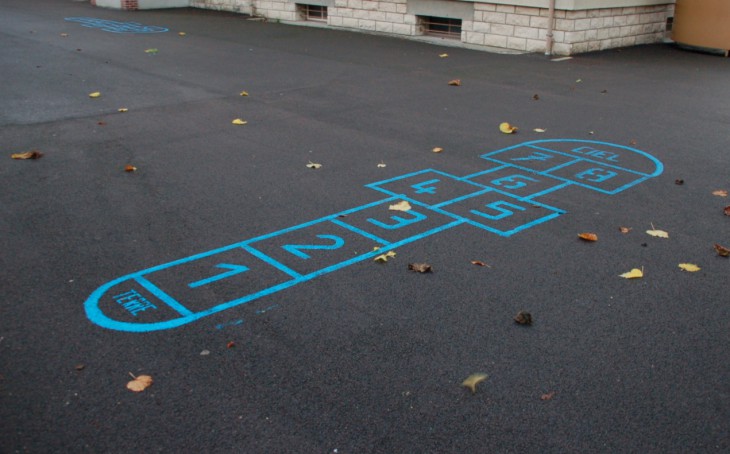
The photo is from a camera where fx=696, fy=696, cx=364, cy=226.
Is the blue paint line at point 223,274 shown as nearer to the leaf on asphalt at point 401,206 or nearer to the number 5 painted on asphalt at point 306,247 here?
the number 5 painted on asphalt at point 306,247

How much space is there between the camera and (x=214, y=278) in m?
5.09

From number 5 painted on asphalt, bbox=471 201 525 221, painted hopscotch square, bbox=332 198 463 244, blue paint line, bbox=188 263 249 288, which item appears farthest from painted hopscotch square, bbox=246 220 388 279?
number 5 painted on asphalt, bbox=471 201 525 221

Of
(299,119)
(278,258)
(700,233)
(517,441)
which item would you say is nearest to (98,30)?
(299,119)

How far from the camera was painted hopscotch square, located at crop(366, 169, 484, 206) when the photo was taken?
6805mm

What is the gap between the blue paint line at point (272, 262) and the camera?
5.18 m

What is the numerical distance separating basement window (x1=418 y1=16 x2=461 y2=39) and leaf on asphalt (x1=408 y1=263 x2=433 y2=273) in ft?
43.3

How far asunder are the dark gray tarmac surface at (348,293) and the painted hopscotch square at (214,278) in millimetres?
30

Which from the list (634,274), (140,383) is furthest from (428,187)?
(140,383)

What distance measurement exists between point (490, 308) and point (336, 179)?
9.73ft

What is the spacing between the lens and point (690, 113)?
10.4m

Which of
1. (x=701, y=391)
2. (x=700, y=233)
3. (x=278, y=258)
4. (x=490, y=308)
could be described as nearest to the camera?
(x=701, y=391)

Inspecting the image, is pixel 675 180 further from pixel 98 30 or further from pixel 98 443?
pixel 98 30

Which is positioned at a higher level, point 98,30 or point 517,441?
point 98,30

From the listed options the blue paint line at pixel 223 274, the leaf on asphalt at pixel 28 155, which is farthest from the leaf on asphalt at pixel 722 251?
the leaf on asphalt at pixel 28 155
